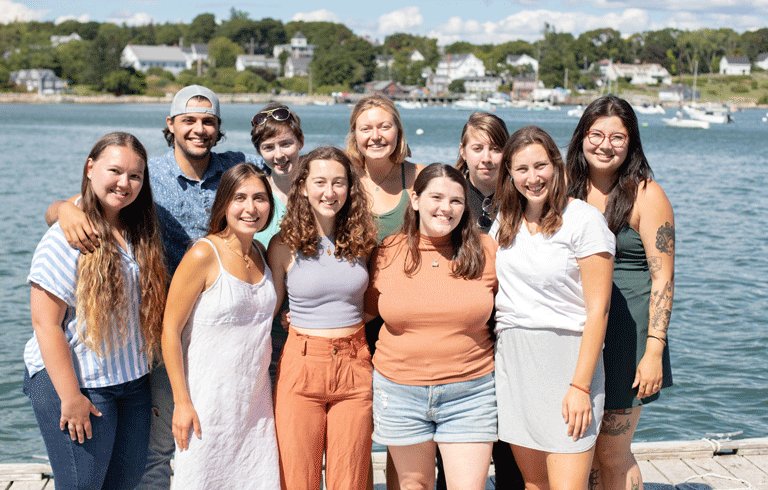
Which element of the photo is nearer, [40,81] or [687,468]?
[687,468]

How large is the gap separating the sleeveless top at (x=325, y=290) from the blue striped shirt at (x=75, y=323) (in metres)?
0.78

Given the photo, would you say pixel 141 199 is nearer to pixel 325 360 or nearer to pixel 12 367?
pixel 325 360

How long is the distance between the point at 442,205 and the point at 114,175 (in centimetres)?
162

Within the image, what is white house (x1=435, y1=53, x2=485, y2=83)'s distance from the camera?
6270 inches

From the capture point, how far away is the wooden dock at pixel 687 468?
15.4ft

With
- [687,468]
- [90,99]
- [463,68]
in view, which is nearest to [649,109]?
[463,68]

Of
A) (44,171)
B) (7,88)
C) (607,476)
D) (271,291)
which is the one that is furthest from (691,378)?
(7,88)

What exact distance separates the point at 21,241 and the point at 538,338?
18268 mm

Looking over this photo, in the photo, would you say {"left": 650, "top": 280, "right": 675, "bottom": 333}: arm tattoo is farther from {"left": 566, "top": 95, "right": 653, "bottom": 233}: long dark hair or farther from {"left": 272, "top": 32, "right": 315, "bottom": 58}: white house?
{"left": 272, "top": 32, "right": 315, "bottom": 58}: white house

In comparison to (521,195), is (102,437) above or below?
below

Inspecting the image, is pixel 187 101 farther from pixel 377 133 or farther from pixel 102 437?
pixel 102 437

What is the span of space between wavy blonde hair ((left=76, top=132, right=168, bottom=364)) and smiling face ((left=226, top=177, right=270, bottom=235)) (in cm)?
41

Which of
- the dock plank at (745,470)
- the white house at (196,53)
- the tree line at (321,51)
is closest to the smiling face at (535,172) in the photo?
the dock plank at (745,470)

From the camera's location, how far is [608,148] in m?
3.57
